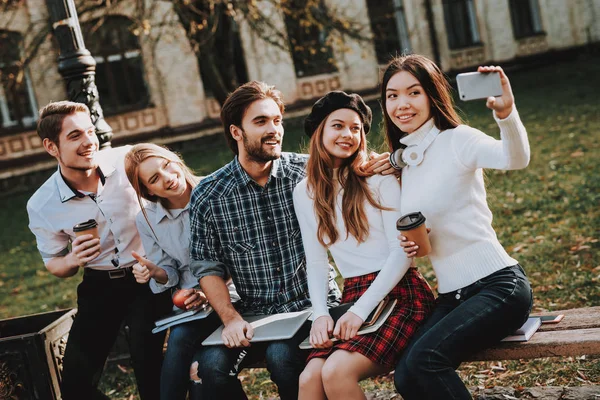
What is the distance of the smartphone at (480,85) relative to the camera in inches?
115

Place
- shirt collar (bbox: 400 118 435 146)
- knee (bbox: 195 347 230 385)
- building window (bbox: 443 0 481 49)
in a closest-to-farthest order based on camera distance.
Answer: shirt collar (bbox: 400 118 435 146) < knee (bbox: 195 347 230 385) < building window (bbox: 443 0 481 49)

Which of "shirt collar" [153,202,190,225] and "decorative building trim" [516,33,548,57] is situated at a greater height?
"decorative building trim" [516,33,548,57]

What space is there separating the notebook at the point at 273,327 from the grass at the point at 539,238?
3.51 ft

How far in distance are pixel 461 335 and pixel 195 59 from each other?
1814 cm

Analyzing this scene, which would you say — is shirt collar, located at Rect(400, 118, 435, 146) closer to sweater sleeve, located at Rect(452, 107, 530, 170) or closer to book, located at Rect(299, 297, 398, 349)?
sweater sleeve, located at Rect(452, 107, 530, 170)

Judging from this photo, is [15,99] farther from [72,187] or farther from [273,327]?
[273,327]

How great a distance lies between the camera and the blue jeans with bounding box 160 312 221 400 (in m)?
3.67

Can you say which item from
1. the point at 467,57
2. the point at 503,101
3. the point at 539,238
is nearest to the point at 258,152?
the point at 503,101

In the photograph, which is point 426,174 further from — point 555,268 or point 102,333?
point 555,268

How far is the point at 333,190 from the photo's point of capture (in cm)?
364

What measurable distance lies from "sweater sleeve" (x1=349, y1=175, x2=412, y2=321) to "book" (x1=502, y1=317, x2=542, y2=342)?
59 centimetres

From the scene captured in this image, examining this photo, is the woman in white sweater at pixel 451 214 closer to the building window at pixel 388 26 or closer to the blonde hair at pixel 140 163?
the blonde hair at pixel 140 163

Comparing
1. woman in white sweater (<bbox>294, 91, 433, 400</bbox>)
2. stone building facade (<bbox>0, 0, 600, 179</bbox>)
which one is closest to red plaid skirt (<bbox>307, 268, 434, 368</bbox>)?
woman in white sweater (<bbox>294, 91, 433, 400</bbox>)

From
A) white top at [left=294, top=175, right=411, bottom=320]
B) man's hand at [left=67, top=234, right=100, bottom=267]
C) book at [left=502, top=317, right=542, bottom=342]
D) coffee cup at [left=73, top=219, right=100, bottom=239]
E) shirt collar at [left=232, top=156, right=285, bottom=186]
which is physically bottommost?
book at [left=502, top=317, right=542, bottom=342]
